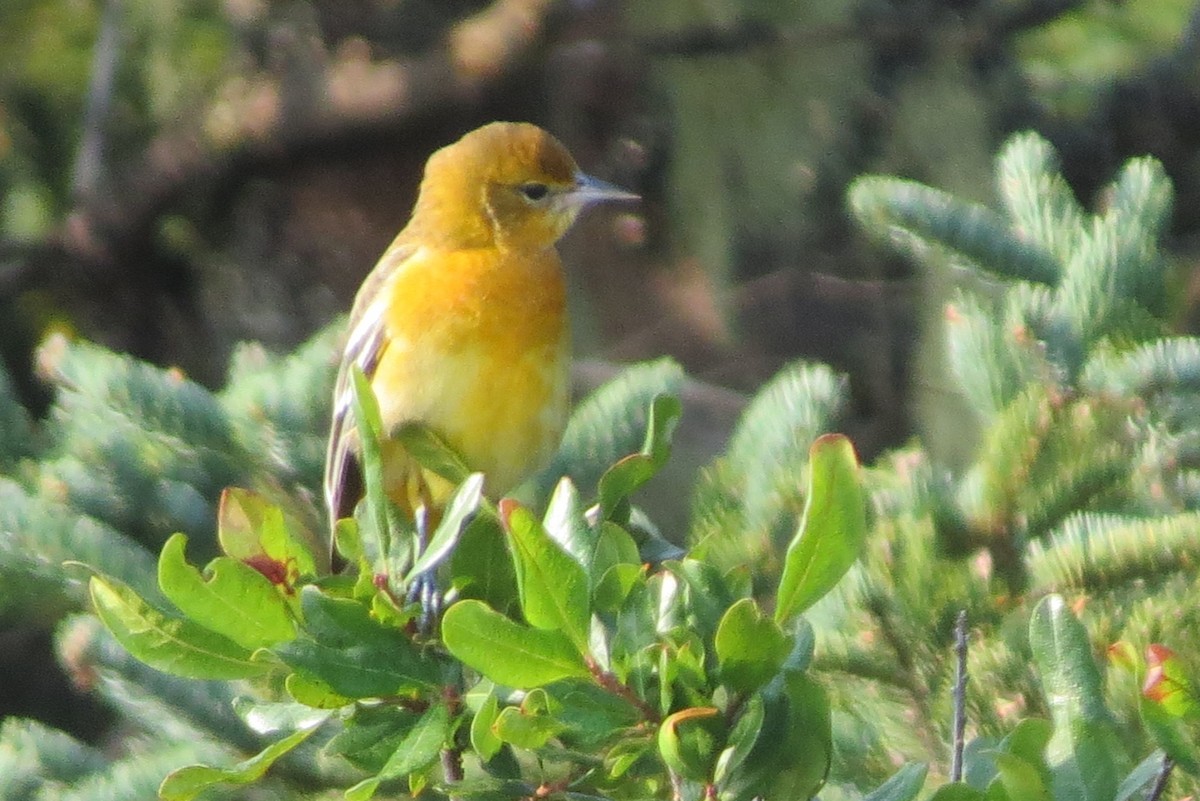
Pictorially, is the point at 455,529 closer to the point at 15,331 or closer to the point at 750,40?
the point at 750,40

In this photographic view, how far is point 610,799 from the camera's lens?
5.17 ft

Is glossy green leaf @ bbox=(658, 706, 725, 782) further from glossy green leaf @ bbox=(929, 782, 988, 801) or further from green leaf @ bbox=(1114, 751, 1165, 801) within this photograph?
green leaf @ bbox=(1114, 751, 1165, 801)

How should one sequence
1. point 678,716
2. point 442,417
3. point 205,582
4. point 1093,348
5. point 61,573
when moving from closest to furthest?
point 678,716 < point 205,582 < point 1093,348 < point 61,573 < point 442,417

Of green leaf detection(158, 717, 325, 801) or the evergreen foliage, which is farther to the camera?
green leaf detection(158, 717, 325, 801)

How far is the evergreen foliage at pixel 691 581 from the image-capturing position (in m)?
1.44

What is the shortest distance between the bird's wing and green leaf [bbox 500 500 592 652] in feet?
3.15

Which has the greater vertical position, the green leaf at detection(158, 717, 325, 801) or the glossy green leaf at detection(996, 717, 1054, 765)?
the glossy green leaf at detection(996, 717, 1054, 765)

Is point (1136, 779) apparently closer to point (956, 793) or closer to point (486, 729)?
point (956, 793)

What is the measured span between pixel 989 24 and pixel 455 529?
14.0 feet

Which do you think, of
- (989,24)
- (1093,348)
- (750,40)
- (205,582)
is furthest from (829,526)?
(989,24)

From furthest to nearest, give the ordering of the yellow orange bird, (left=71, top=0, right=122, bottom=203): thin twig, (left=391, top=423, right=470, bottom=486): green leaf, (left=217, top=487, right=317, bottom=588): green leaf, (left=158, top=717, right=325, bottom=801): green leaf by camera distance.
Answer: (left=71, top=0, right=122, bottom=203): thin twig, the yellow orange bird, (left=391, top=423, right=470, bottom=486): green leaf, (left=217, top=487, right=317, bottom=588): green leaf, (left=158, top=717, right=325, bottom=801): green leaf

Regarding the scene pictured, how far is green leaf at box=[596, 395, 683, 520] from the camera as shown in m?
1.68

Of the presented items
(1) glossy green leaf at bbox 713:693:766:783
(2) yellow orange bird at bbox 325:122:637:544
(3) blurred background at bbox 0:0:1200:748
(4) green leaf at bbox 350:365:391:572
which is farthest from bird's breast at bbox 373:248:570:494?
(3) blurred background at bbox 0:0:1200:748

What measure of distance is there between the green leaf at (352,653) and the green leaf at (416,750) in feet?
0.11
